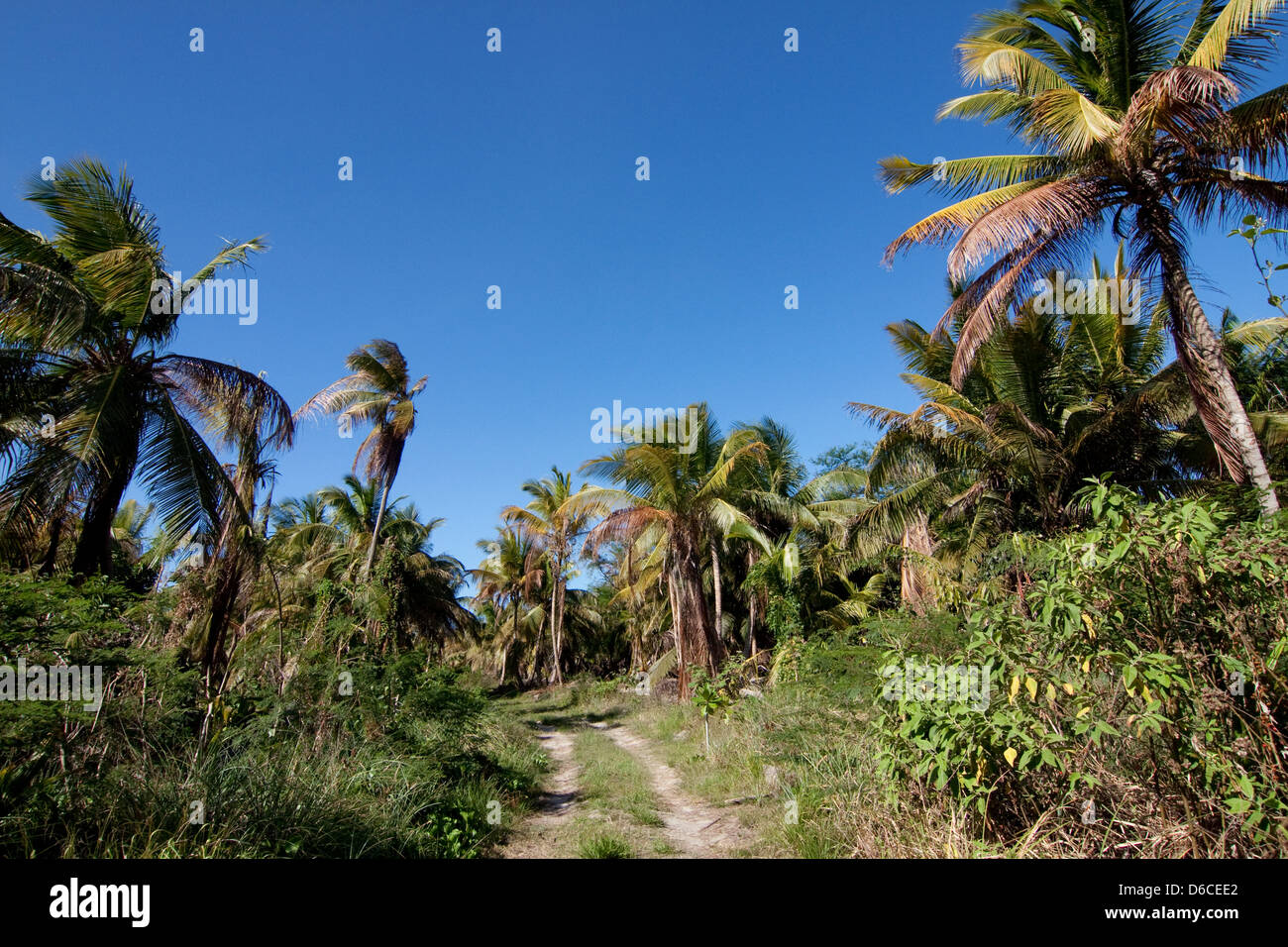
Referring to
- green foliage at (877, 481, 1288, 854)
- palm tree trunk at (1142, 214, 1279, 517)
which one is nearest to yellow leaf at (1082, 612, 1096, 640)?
green foliage at (877, 481, 1288, 854)

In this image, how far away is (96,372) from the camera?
7.78 meters

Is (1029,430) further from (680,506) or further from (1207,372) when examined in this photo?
(680,506)

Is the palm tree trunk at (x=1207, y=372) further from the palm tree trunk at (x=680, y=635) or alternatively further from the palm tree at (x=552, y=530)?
the palm tree at (x=552, y=530)

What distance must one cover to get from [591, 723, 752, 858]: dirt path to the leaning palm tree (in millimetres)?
6400

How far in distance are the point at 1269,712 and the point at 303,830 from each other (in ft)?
19.8

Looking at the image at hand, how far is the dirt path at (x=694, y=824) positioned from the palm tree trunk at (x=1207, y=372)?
7.19m

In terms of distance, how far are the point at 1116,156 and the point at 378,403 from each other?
50.9ft

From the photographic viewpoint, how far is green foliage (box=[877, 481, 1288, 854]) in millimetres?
3094

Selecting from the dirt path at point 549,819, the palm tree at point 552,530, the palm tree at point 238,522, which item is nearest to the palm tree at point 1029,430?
the dirt path at point 549,819

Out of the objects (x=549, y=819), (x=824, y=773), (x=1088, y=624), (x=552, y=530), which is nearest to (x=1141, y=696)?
(x=1088, y=624)

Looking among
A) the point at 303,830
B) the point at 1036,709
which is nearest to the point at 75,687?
the point at 303,830
